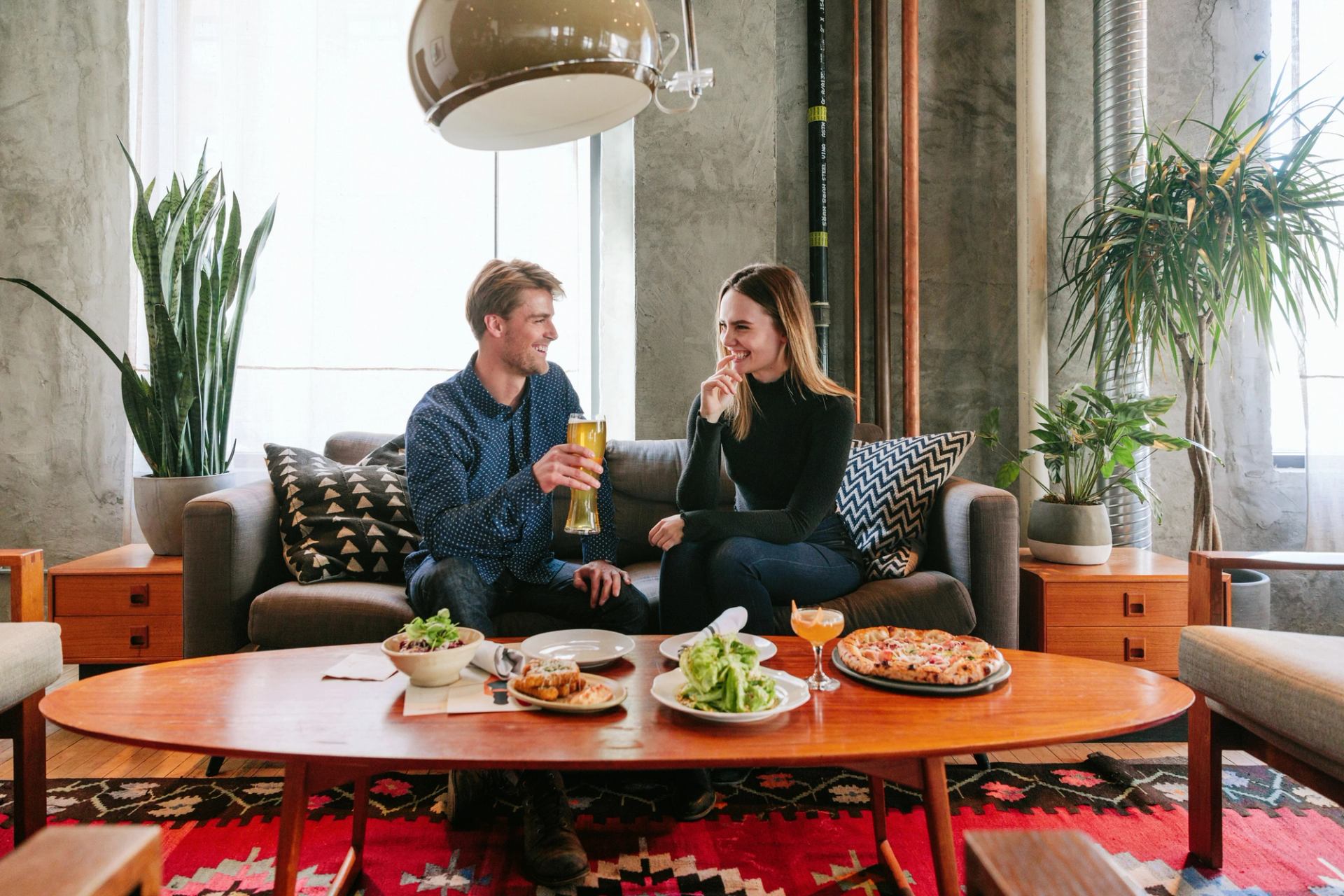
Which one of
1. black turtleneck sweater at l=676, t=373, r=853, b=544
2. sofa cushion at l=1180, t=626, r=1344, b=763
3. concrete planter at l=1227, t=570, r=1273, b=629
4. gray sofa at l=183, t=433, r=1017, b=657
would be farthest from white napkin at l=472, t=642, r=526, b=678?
concrete planter at l=1227, t=570, r=1273, b=629

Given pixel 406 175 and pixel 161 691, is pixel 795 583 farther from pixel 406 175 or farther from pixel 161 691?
pixel 406 175

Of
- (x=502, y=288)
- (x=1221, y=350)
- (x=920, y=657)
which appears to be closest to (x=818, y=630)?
(x=920, y=657)

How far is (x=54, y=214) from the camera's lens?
308 cm

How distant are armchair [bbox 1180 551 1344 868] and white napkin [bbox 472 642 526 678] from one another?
1.22m

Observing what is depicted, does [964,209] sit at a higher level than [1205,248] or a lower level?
higher

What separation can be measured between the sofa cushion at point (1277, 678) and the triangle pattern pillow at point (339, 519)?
1.84m

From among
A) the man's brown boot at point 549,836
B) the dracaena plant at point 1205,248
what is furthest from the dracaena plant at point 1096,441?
the man's brown boot at point 549,836

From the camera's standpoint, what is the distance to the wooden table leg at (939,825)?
1.17 m

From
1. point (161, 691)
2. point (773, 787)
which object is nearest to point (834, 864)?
point (773, 787)

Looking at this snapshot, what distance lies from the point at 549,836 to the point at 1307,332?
3141mm

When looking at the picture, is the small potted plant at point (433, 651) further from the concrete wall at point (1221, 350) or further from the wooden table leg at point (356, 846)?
the concrete wall at point (1221, 350)

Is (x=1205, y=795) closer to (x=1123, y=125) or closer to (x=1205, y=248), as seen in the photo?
(x=1205, y=248)

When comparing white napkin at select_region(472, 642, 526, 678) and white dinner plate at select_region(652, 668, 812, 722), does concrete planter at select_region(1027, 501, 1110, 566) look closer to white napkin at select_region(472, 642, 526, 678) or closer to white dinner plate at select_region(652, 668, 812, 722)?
white dinner plate at select_region(652, 668, 812, 722)

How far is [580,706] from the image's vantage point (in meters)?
1.14
